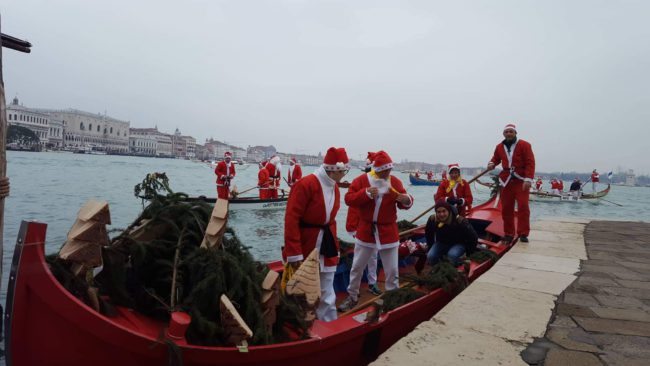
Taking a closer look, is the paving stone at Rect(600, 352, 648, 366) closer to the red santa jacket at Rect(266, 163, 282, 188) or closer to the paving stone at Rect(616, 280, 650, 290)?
the paving stone at Rect(616, 280, 650, 290)

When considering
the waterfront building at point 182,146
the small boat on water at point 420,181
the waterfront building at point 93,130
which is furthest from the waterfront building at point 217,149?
the small boat on water at point 420,181

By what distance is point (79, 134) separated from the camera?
120 m

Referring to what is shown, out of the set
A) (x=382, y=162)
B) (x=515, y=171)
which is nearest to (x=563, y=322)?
(x=382, y=162)

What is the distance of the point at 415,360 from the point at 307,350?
2.54ft

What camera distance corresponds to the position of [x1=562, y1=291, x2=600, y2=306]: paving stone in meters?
3.80

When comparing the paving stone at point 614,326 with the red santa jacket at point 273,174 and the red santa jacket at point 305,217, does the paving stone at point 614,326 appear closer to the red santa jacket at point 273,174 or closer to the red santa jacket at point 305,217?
the red santa jacket at point 305,217

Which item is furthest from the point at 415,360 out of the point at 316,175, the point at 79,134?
the point at 79,134

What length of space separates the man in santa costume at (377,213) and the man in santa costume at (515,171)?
2.82 metres

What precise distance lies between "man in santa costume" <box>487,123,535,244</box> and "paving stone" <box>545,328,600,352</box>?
3672mm

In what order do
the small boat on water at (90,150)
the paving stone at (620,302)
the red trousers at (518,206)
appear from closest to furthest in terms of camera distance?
1. the paving stone at (620,302)
2. the red trousers at (518,206)
3. the small boat on water at (90,150)

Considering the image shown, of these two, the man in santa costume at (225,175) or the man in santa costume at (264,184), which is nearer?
the man in santa costume at (225,175)

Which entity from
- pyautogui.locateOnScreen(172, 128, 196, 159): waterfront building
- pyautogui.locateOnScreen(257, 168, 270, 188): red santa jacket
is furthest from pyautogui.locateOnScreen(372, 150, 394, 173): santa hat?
pyautogui.locateOnScreen(172, 128, 196, 159): waterfront building

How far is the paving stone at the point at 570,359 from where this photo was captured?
2.54 m

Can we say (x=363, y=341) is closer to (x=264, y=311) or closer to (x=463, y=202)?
(x=264, y=311)
